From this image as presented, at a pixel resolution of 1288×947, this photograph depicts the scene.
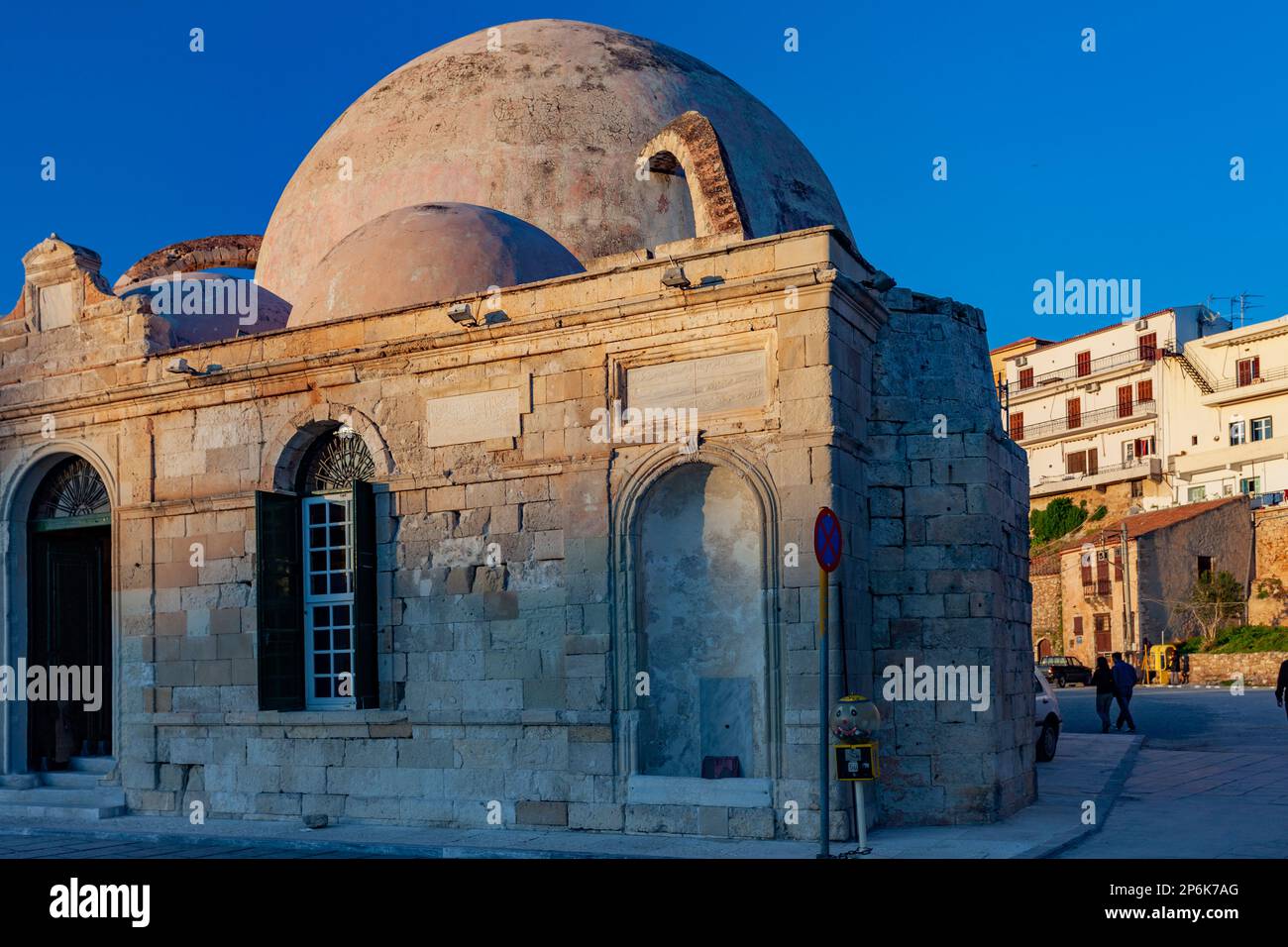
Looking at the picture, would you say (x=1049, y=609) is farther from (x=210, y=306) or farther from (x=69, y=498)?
(x=69, y=498)

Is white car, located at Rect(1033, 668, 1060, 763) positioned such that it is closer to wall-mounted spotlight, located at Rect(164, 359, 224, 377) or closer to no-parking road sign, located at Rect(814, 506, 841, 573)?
no-parking road sign, located at Rect(814, 506, 841, 573)

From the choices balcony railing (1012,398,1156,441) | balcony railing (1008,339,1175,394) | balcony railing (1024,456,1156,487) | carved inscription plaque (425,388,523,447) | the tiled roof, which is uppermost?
balcony railing (1008,339,1175,394)

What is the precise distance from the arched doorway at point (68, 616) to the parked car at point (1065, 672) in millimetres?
34203

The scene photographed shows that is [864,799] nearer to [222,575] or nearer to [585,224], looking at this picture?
[222,575]

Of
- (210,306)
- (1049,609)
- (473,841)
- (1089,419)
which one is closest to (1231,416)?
(1089,419)

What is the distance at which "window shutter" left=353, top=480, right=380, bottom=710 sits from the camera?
1320cm

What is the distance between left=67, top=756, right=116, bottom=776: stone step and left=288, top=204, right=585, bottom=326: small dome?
17.8ft

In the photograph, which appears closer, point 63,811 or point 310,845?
point 310,845

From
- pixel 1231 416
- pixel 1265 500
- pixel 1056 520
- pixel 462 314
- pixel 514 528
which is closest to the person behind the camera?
pixel 514 528

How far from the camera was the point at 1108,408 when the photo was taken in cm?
6544

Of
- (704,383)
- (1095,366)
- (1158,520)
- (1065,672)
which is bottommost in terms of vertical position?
(1065,672)

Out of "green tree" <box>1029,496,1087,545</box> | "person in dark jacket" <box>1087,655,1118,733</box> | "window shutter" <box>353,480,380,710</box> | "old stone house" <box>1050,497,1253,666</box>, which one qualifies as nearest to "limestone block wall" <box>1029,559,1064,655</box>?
"old stone house" <box>1050,497,1253,666</box>

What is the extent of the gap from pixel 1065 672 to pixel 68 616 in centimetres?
3573
